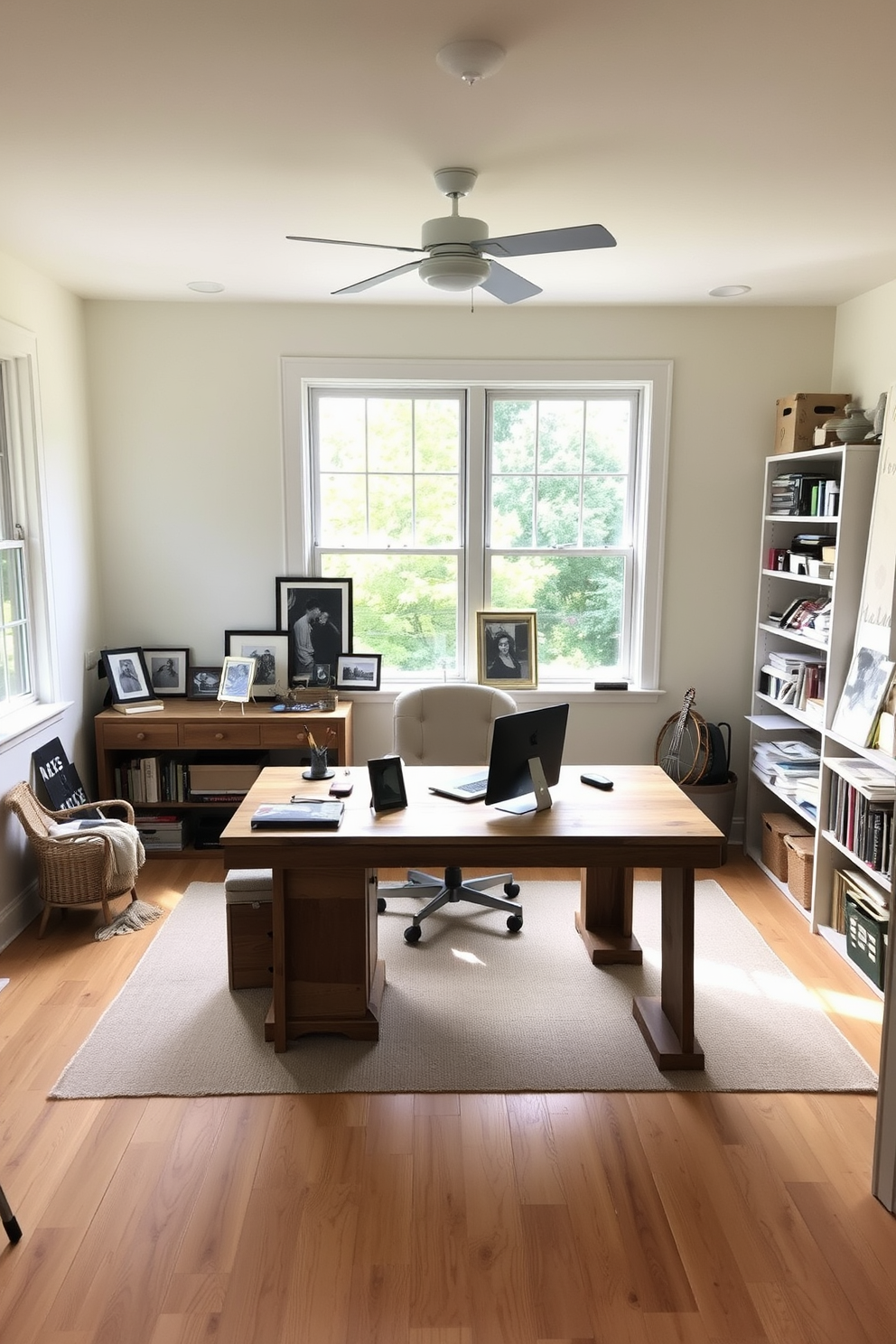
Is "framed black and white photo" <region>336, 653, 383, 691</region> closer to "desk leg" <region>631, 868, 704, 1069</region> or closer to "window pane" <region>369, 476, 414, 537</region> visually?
"window pane" <region>369, 476, 414, 537</region>

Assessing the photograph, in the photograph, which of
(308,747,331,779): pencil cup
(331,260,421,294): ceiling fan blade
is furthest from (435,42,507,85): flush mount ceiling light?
(308,747,331,779): pencil cup

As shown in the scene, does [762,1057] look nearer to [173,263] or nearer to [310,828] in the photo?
[310,828]

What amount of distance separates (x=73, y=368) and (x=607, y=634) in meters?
2.98

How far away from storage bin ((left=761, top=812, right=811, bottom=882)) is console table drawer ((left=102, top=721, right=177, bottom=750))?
2903 millimetres

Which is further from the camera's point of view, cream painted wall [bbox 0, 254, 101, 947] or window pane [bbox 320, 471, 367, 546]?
window pane [bbox 320, 471, 367, 546]

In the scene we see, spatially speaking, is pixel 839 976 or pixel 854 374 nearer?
pixel 839 976

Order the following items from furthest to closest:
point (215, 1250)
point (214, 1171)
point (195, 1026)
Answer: point (195, 1026) → point (214, 1171) → point (215, 1250)

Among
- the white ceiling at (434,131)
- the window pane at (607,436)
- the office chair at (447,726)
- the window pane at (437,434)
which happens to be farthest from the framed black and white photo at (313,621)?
the white ceiling at (434,131)

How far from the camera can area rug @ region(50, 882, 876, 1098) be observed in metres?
2.81

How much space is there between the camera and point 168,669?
4789mm

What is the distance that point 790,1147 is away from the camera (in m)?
2.54

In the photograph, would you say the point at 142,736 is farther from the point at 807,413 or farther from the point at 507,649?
the point at 807,413

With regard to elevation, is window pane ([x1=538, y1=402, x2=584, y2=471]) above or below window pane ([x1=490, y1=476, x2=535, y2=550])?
above

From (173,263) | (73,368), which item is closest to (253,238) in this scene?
(173,263)
